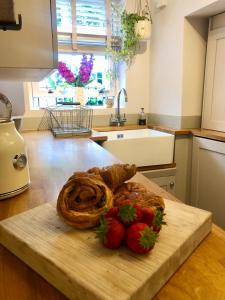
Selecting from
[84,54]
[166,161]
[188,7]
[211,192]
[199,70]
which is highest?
[188,7]

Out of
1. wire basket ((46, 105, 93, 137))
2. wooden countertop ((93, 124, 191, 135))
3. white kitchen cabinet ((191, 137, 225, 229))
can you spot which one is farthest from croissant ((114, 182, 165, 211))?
wire basket ((46, 105, 93, 137))

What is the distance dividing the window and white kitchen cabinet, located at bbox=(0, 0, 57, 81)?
1586 millimetres

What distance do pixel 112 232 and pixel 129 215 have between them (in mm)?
43

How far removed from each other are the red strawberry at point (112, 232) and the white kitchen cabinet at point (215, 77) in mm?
1783

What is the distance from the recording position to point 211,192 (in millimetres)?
1919

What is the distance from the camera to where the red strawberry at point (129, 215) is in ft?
1.42

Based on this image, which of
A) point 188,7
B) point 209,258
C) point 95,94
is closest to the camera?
point 209,258

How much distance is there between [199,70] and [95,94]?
41.8 inches

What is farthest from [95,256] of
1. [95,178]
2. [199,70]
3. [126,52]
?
[126,52]

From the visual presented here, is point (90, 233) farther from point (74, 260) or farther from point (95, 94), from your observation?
point (95, 94)

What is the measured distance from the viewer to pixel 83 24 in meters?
2.38

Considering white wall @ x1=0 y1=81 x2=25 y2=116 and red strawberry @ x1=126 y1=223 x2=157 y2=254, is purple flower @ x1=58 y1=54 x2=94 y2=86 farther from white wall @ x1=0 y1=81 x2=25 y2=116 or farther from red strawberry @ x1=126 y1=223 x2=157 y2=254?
red strawberry @ x1=126 y1=223 x2=157 y2=254

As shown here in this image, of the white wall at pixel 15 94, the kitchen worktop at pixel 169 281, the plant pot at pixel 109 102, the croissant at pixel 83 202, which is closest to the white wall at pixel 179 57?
the plant pot at pixel 109 102

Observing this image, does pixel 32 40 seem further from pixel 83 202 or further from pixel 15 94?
pixel 15 94
